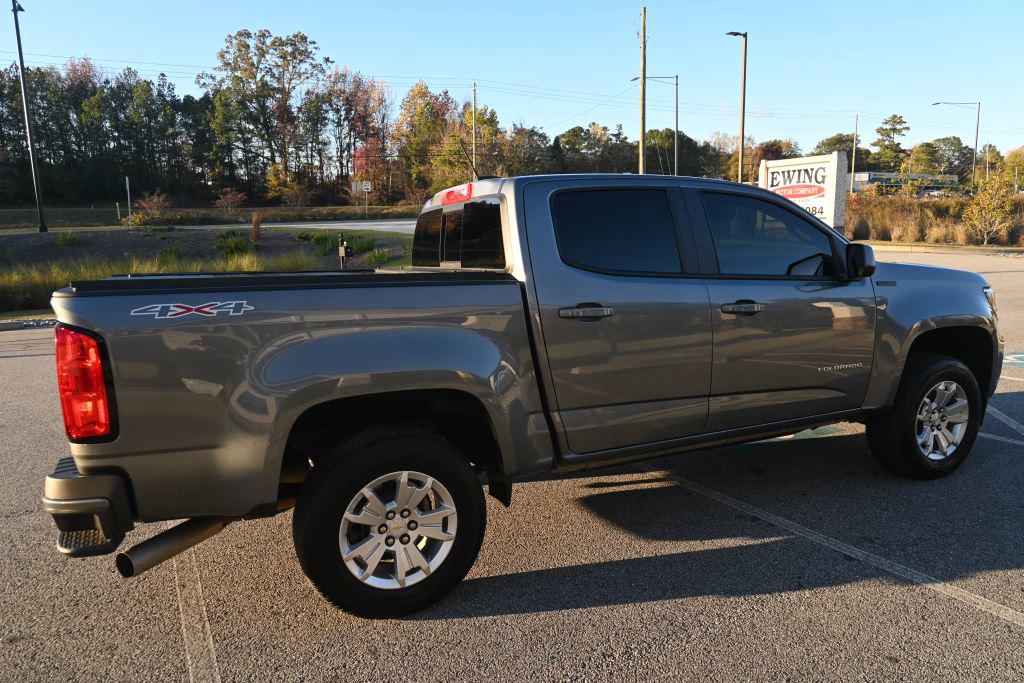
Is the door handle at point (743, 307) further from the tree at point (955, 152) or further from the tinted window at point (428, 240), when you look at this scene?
the tree at point (955, 152)

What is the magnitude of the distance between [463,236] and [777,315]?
1820 mm

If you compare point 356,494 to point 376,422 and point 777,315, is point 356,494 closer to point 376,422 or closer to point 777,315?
point 376,422

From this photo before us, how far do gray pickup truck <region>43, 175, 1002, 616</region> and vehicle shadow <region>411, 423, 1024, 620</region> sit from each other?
31 cm

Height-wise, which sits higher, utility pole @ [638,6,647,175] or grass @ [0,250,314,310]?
utility pole @ [638,6,647,175]

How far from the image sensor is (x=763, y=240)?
420 cm

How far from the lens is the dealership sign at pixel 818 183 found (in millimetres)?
18875

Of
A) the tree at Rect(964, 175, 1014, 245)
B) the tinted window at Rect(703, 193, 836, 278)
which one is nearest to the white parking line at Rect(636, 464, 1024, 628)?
the tinted window at Rect(703, 193, 836, 278)

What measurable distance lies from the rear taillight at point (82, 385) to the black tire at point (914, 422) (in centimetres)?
438

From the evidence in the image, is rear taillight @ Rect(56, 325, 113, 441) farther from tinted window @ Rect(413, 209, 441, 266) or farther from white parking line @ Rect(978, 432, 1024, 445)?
white parking line @ Rect(978, 432, 1024, 445)

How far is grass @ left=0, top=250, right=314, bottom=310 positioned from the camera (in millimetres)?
16234

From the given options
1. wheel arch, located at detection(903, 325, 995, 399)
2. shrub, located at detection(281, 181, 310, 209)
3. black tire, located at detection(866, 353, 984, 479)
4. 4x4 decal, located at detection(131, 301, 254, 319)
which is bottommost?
black tire, located at detection(866, 353, 984, 479)

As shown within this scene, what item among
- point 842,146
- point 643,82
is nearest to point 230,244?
point 643,82

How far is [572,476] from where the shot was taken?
194 inches

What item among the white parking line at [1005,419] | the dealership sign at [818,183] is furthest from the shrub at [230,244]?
the white parking line at [1005,419]
